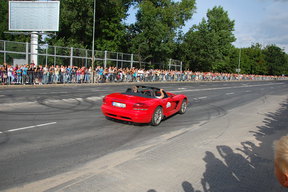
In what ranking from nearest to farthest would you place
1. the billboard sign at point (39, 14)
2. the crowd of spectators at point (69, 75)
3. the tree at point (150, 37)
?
the crowd of spectators at point (69, 75), the billboard sign at point (39, 14), the tree at point (150, 37)

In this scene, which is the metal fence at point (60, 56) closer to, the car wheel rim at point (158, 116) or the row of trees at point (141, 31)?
the row of trees at point (141, 31)

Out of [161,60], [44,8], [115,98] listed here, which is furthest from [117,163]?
[161,60]

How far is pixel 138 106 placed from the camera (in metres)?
8.08

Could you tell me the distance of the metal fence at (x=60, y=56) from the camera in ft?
76.8

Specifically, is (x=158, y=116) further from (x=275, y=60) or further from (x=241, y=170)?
(x=275, y=60)

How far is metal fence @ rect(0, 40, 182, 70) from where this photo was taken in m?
23.4

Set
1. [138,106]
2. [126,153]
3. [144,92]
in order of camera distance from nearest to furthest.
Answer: [126,153]
[138,106]
[144,92]

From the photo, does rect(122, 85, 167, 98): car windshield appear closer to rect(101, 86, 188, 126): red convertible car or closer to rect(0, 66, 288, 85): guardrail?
rect(101, 86, 188, 126): red convertible car

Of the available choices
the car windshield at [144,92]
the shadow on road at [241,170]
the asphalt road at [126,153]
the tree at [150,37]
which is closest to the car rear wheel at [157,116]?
the asphalt road at [126,153]

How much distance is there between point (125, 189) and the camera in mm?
4078

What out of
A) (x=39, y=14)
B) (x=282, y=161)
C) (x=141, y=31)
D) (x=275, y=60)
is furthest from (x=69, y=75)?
(x=275, y=60)

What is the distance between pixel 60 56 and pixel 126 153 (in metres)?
24.3

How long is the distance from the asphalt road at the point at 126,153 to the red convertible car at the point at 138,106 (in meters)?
0.36

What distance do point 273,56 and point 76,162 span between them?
439 ft
